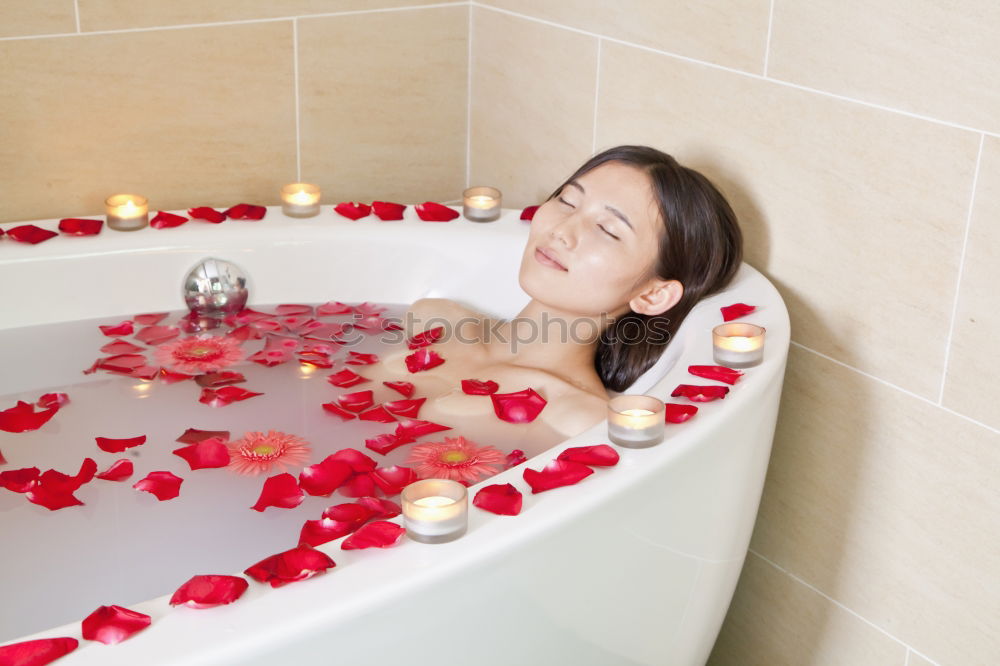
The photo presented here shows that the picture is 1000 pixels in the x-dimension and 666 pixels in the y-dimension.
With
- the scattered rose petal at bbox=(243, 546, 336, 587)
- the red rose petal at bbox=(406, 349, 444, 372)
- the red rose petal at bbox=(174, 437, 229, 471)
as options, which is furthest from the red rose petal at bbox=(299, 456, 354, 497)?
the scattered rose petal at bbox=(243, 546, 336, 587)

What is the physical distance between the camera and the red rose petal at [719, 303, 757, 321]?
5.22ft

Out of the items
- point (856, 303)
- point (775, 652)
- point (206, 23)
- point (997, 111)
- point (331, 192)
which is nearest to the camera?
point (997, 111)

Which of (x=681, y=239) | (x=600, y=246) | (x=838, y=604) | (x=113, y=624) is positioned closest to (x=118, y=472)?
(x=113, y=624)

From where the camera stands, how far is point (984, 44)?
1.33 m

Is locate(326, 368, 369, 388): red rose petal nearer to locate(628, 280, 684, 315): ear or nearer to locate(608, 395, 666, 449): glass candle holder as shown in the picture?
locate(628, 280, 684, 315): ear

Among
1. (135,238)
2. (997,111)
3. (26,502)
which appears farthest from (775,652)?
(135,238)

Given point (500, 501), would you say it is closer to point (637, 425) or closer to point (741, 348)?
point (637, 425)

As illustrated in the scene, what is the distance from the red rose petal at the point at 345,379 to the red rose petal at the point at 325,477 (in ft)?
0.96

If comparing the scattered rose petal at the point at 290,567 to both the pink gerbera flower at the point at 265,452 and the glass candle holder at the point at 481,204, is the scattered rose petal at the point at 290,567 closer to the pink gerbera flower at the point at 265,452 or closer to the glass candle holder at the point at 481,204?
the pink gerbera flower at the point at 265,452

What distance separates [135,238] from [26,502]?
619 millimetres

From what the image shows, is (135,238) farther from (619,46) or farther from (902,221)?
(902,221)

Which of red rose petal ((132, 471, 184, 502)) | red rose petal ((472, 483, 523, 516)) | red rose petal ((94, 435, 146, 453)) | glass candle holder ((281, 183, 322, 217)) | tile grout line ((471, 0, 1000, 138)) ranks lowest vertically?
red rose petal ((132, 471, 184, 502))

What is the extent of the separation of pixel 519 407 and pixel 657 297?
270 millimetres

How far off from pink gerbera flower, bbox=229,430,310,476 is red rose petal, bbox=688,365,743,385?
563mm
